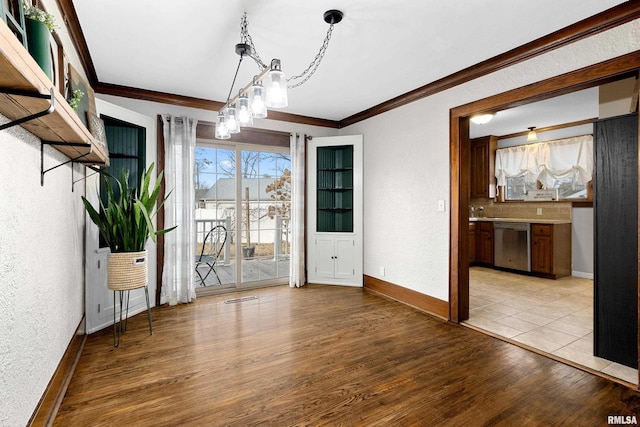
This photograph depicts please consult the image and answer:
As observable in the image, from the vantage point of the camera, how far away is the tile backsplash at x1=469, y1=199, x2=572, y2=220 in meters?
5.50

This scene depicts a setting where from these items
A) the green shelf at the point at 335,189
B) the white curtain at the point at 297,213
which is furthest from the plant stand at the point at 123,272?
the green shelf at the point at 335,189

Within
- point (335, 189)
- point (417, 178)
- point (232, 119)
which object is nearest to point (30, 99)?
point (232, 119)

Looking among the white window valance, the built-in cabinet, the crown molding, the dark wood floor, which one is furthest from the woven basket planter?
the white window valance

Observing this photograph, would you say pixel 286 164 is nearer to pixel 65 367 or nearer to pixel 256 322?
pixel 256 322

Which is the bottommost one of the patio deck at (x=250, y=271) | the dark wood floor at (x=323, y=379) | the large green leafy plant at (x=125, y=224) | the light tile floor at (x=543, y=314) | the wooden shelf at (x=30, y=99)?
the dark wood floor at (x=323, y=379)

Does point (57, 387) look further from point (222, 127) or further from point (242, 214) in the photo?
point (242, 214)

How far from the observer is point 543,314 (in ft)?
11.6

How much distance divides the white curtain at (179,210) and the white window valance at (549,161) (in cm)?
571

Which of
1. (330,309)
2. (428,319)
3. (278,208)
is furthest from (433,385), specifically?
(278,208)

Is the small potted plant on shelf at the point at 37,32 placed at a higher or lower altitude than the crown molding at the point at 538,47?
lower

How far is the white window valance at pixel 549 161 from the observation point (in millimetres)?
5145

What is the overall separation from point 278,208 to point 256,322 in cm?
203

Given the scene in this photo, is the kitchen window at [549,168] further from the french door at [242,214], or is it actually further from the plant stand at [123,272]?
the plant stand at [123,272]

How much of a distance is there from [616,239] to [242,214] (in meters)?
4.03
